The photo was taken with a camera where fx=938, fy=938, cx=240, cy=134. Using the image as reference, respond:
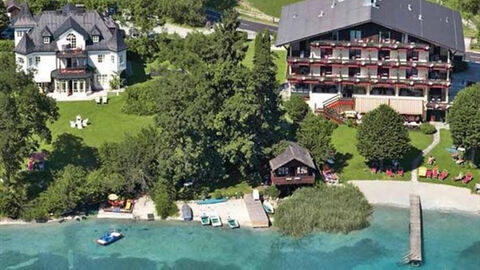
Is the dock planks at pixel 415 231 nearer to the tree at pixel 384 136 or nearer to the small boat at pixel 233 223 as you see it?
the tree at pixel 384 136

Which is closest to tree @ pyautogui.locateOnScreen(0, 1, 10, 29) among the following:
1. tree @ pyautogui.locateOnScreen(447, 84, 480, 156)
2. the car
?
the car

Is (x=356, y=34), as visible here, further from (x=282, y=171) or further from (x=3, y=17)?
(x=3, y=17)

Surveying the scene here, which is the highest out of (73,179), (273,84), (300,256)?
(273,84)

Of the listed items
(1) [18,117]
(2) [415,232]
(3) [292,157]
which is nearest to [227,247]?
(3) [292,157]

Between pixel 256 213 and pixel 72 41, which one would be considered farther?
pixel 72 41

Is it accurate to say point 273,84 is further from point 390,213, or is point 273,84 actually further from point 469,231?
point 469,231

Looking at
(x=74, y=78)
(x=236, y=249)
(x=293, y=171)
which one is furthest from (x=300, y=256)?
(x=74, y=78)
